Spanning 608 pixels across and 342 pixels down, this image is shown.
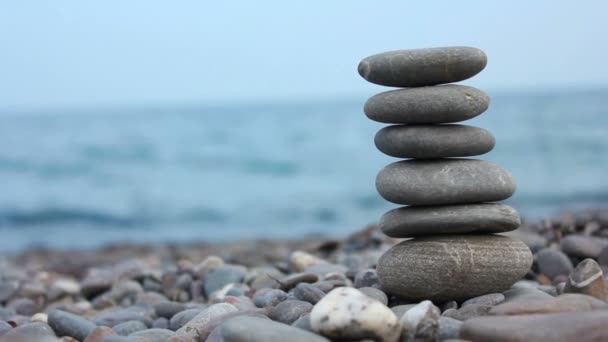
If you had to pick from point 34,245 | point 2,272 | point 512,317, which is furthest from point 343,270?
point 34,245

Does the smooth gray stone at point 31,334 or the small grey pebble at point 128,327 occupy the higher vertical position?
the smooth gray stone at point 31,334

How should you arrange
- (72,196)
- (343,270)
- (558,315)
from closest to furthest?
1. (558,315)
2. (343,270)
3. (72,196)

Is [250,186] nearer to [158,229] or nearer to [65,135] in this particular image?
[158,229]

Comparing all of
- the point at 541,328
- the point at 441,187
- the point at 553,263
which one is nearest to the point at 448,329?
the point at 541,328

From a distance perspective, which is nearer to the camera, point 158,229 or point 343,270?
point 343,270

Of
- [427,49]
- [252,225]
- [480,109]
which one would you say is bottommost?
[252,225]

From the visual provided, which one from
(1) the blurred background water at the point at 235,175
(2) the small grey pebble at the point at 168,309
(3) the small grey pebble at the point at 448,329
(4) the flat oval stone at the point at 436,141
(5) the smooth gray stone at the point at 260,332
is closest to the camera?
(5) the smooth gray stone at the point at 260,332

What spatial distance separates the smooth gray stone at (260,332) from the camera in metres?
2.96

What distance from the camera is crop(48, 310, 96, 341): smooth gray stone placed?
408 cm

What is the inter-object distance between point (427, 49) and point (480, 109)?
46 cm

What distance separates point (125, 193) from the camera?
21469mm

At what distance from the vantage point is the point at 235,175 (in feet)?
79.9

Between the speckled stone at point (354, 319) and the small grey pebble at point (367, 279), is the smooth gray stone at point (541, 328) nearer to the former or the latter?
the speckled stone at point (354, 319)

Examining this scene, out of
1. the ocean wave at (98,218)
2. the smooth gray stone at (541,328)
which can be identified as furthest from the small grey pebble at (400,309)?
the ocean wave at (98,218)
